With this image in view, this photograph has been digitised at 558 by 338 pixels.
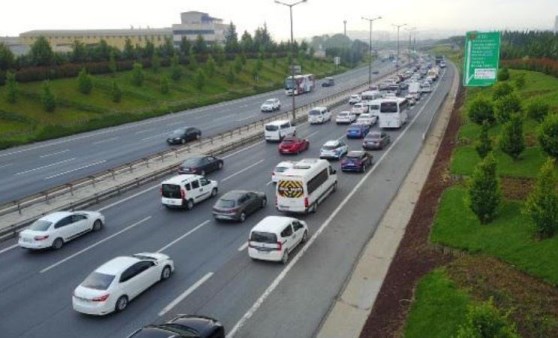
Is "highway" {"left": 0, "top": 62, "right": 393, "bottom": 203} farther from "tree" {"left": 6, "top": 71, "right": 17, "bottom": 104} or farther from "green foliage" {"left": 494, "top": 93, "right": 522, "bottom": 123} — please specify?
"green foliage" {"left": 494, "top": 93, "right": 522, "bottom": 123}

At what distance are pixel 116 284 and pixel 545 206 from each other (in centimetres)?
1541

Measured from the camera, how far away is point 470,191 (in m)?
21.6

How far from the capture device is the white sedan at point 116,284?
17.1 meters

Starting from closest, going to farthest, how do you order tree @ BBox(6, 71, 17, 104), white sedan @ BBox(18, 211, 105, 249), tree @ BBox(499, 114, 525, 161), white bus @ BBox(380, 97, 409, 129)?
white sedan @ BBox(18, 211, 105, 249) < tree @ BBox(499, 114, 525, 161) < white bus @ BBox(380, 97, 409, 129) < tree @ BBox(6, 71, 17, 104)

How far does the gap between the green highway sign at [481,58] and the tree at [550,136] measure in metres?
7.38

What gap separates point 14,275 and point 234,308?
1010 cm

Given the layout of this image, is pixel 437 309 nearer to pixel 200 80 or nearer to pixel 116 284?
pixel 116 284

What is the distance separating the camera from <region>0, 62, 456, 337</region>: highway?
17000 millimetres

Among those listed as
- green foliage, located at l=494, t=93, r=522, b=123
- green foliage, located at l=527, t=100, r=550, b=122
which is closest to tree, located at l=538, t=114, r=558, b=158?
green foliage, located at l=527, t=100, r=550, b=122

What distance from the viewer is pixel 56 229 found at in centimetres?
2359

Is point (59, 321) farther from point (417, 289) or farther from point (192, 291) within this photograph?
point (417, 289)

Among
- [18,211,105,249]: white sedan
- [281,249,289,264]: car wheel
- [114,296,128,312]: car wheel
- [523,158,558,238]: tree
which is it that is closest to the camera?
[114,296,128,312]: car wheel

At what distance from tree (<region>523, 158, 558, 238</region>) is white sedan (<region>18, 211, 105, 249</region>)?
20.1 m

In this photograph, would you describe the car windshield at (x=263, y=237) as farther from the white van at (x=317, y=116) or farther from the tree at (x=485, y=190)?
the white van at (x=317, y=116)
